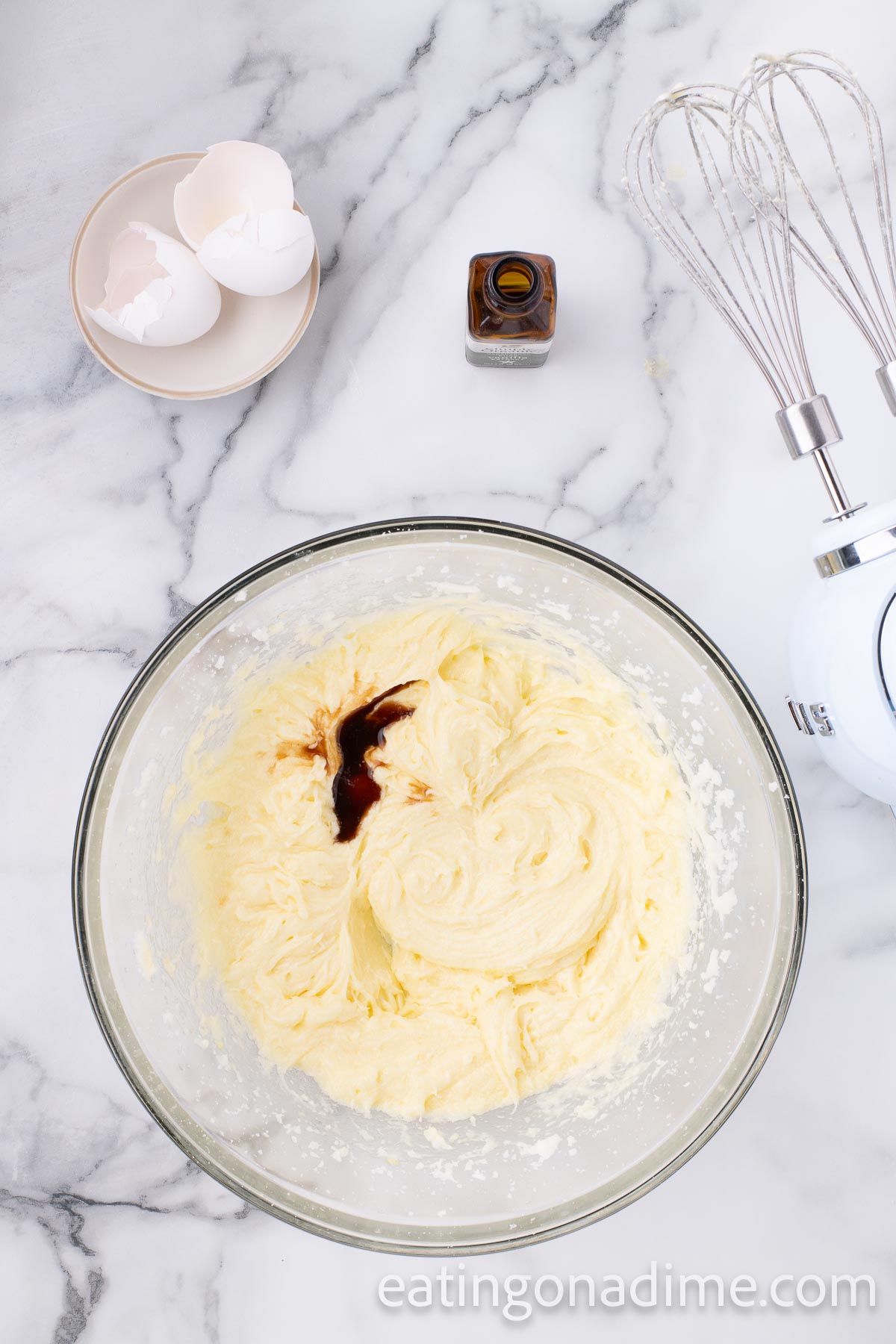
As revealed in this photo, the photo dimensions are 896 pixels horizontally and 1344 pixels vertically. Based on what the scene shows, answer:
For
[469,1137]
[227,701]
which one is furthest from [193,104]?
[469,1137]

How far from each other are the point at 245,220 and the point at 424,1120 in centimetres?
160

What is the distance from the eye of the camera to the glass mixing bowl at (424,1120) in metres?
1.45

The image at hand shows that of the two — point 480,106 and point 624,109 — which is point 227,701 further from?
point 624,109

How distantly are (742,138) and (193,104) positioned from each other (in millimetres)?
1040

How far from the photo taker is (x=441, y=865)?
1.66m

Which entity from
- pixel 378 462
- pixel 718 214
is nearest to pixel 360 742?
pixel 378 462

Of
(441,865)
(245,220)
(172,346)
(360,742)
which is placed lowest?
(441,865)

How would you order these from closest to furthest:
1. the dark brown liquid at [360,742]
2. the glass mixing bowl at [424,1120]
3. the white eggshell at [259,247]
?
the glass mixing bowl at [424,1120], the white eggshell at [259,247], the dark brown liquid at [360,742]

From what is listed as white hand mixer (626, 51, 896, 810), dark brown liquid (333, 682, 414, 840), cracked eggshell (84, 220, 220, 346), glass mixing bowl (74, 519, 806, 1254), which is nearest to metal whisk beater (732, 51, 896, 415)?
white hand mixer (626, 51, 896, 810)

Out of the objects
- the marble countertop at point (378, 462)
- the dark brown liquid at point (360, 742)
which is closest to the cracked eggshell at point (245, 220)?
the marble countertop at point (378, 462)

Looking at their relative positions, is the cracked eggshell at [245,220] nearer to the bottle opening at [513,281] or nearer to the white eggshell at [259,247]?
the white eggshell at [259,247]

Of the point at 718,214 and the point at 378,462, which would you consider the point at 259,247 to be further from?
the point at 718,214

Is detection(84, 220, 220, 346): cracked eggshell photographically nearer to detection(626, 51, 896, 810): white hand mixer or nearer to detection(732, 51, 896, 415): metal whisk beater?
detection(626, 51, 896, 810): white hand mixer

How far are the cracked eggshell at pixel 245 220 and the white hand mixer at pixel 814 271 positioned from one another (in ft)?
2.08
